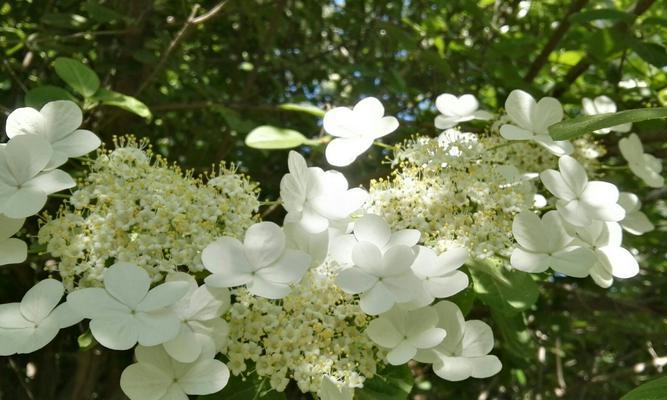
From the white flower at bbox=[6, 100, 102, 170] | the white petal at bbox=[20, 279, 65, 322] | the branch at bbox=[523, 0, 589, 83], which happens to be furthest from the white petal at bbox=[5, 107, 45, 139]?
the branch at bbox=[523, 0, 589, 83]

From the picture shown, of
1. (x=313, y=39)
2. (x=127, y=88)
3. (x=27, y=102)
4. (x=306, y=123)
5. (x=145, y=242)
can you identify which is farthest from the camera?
(x=313, y=39)

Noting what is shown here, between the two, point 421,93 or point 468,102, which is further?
point 421,93

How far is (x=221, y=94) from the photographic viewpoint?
6.55ft

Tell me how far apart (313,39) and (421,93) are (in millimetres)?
574

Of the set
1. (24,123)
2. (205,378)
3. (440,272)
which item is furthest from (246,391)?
(24,123)

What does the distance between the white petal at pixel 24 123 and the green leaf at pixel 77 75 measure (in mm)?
315

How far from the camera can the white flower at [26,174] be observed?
946 mm

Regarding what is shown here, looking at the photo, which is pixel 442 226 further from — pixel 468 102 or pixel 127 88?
pixel 127 88

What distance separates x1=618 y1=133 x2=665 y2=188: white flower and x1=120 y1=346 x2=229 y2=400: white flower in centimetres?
94

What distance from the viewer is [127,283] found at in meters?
0.87

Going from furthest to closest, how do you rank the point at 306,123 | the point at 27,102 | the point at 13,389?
1. the point at 306,123
2. the point at 13,389
3. the point at 27,102

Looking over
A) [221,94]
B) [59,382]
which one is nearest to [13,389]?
[59,382]

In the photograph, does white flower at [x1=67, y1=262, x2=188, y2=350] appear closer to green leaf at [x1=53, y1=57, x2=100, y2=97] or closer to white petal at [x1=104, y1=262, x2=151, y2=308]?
white petal at [x1=104, y1=262, x2=151, y2=308]

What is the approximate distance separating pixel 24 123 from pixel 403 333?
0.60 m
